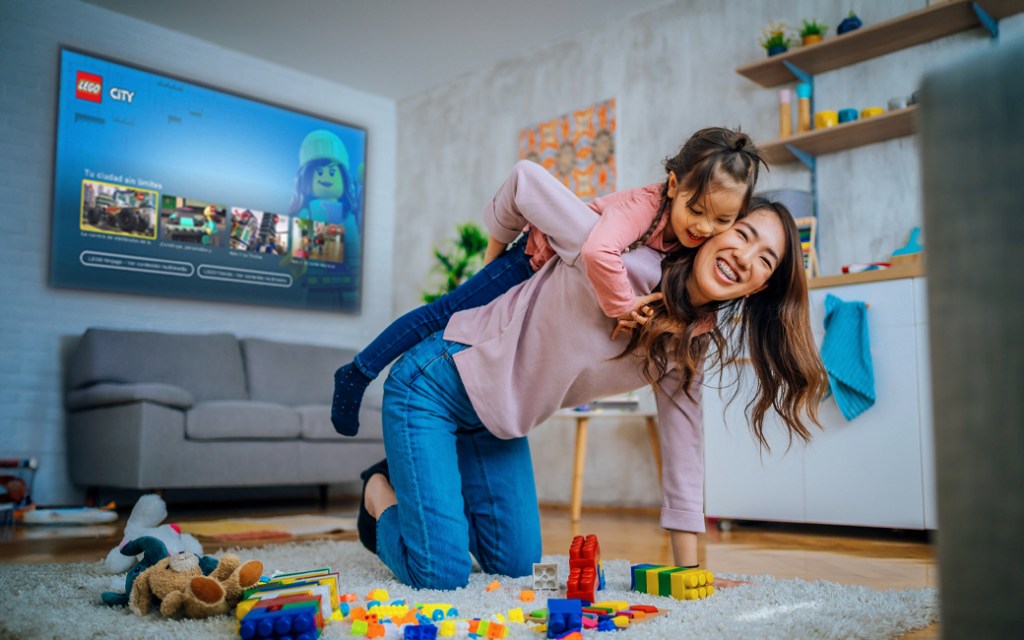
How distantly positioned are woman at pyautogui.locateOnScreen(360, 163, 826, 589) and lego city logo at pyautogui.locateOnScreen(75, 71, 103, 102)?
3.47 m

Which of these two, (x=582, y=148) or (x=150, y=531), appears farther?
(x=582, y=148)

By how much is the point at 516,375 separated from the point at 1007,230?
1162 millimetres

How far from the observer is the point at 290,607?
1160 millimetres

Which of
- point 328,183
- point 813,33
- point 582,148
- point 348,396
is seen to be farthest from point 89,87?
point 813,33

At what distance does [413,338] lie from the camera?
1850 mm

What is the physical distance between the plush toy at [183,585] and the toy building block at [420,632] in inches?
14.9

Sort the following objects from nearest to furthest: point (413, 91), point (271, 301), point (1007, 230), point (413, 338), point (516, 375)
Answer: point (1007, 230) → point (516, 375) → point (413, 338) → point (271, 301) → point (413, 91)

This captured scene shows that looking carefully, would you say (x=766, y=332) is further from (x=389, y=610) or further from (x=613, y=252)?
(x=389, y=610)

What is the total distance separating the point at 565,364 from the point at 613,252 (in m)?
0.29

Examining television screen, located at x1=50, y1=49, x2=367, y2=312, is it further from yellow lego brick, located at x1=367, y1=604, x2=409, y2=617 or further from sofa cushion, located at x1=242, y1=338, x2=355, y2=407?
yellow lego brick, located at x1=367, y1=604, x2=409, y2=617

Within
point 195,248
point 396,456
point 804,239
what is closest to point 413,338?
point 396,456

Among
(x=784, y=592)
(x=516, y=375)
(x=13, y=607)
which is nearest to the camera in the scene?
(x=13, y=607)

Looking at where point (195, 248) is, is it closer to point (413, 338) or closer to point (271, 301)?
point (271, 301)

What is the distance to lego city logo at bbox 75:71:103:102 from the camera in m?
4.31
